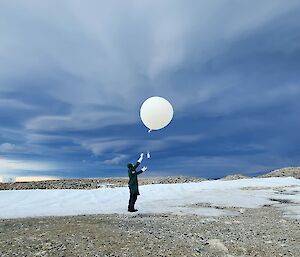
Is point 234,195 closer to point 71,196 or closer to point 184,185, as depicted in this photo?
point 184,185

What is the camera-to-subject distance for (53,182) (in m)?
52.7

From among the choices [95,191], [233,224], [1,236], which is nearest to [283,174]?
[95,191]

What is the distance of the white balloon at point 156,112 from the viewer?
822 inches

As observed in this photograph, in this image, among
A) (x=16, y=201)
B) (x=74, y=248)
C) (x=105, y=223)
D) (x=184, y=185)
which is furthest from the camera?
(x=184, y=185)

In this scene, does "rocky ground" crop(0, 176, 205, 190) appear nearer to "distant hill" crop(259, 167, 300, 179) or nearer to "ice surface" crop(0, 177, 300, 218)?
"ice surface" crop(0, 177, 300, 218)

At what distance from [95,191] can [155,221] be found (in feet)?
63.6

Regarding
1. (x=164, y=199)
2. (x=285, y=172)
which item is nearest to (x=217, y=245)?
(x=164, y=199)

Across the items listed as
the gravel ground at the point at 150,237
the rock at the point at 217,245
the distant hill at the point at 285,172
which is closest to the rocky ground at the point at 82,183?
the distant hill at the point at 285,172

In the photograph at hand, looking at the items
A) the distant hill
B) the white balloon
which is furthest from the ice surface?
the distant hill

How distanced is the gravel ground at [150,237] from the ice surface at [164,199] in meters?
4.28

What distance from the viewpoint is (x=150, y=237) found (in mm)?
16219

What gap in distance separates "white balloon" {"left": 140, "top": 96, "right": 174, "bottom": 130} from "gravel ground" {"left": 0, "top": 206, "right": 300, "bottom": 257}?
17.0ft

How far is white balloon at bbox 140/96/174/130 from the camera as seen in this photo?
20.9 metres

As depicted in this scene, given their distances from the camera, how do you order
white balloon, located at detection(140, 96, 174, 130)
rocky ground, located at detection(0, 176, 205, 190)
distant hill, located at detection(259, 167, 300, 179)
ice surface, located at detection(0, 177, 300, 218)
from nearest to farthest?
white balloon, located at detection(140, 96, 174, 130)
ice surface, located at detection(0, 177, 300, 218)
rocky ground, located at detection(0, 176, 205, 190)
distant hill, located at detection(259, 167, 300, 179)
